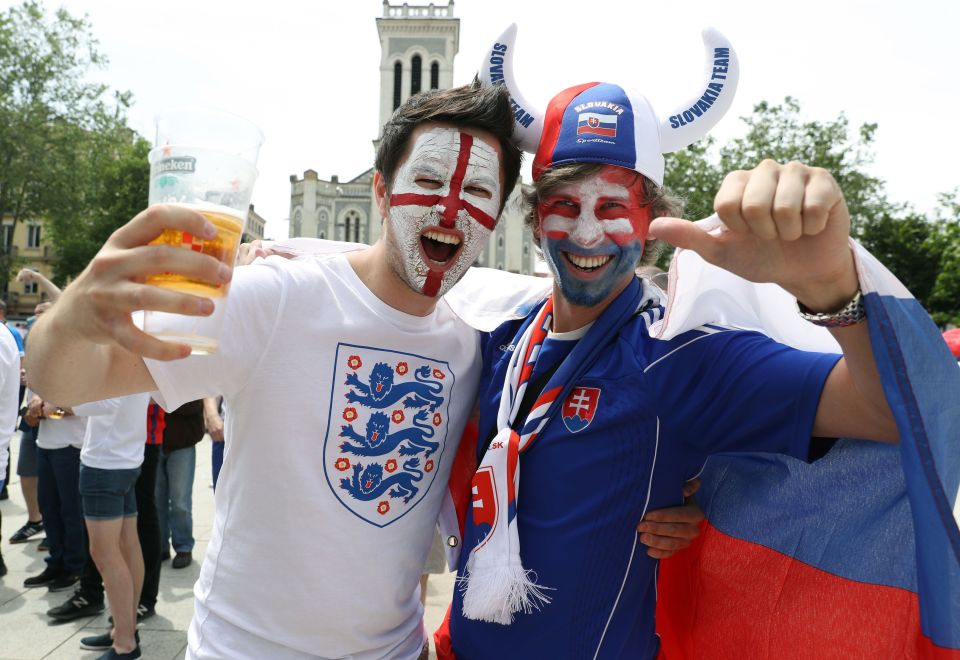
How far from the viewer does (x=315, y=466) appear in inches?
68.7

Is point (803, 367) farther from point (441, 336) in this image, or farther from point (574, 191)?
point (441, 336)

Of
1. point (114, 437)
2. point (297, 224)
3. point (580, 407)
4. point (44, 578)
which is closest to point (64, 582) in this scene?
point (44, 578)

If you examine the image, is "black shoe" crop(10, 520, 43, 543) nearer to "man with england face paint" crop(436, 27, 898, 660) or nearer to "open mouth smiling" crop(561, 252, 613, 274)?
"man with england face paint" crop(436, 27, 898, 660)

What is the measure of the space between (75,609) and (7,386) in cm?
153

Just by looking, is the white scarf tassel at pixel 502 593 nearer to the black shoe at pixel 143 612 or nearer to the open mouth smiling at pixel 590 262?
the open mouth smiling at pixel 590 262

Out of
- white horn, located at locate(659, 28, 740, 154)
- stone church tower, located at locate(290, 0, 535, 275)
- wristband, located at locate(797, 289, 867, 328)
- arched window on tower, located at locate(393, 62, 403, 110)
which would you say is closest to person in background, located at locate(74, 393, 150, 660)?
white horn, located at locate(659, 28, 740, 154)

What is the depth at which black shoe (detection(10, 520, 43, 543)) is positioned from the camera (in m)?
5.99

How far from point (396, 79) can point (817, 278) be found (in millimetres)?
61156

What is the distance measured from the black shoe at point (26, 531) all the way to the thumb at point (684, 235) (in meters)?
6.73

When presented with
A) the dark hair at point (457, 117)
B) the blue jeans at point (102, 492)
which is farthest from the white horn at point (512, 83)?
the blue jeans at point (102, 492)

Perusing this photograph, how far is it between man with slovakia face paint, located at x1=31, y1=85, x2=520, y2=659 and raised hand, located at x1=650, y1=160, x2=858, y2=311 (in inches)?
34.2

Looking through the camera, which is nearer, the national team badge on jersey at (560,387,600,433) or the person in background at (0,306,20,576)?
the national team badge on jersey at (560,387,600,433)

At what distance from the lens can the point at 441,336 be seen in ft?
6.55

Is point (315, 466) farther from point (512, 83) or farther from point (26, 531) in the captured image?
point (26, 531)
